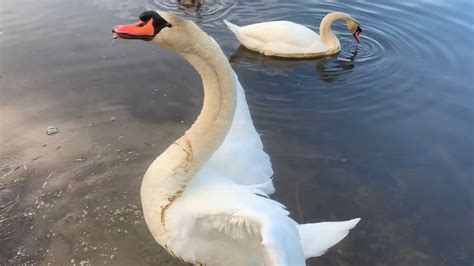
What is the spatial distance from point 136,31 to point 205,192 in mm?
1215

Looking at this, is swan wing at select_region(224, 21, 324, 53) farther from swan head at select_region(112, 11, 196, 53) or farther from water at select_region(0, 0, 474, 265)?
swan head at select_region(112, 11, 196, 53)

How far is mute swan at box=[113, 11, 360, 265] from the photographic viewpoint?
3.00m

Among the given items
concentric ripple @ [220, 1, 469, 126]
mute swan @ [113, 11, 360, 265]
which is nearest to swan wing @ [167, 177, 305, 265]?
mute swan @ [113, 11, 360, 265]

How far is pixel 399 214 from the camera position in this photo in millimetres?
5250

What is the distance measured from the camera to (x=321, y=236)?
344cm

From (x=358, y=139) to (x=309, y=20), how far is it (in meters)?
4.72

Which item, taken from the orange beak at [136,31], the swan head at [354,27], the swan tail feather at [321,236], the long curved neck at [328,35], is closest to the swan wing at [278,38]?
the long curved neck at [328,35]

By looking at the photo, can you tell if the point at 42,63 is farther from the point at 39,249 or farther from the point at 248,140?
the point at 248,140

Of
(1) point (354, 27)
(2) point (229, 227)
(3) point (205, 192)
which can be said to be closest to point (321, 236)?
(2) point (229, 227)

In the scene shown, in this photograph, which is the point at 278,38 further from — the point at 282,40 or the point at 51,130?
the point at 51,130

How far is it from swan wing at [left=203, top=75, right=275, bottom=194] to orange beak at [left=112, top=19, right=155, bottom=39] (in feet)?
4.06

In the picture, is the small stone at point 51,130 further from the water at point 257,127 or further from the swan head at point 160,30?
the swan head at point 160,30

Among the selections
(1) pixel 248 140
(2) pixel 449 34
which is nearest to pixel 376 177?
(1) pixel 248 140

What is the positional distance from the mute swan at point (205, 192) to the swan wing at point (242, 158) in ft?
0.30
